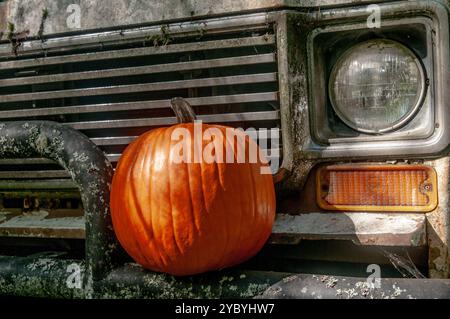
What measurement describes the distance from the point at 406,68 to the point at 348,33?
0.24 m

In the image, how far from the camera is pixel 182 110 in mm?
1709

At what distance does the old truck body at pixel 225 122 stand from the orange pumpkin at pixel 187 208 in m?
0.06

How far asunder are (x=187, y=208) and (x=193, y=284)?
0.23 m

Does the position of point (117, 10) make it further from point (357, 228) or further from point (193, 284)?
point (357, 228)

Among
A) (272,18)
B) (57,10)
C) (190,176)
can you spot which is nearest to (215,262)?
(190,176)

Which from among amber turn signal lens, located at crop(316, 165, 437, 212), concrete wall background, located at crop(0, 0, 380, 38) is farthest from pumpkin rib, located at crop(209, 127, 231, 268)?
concrete wall background, located at crop(0, 0, 380, 38)

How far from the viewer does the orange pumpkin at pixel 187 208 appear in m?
1.53

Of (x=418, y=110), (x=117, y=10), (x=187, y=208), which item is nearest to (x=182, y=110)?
(x=187, y=208)

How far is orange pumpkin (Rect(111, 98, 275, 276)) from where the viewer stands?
153 centimetres

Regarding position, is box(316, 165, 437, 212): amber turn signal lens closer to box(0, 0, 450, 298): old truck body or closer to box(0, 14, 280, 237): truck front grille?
box(0, 0, 450, 298): old truck body

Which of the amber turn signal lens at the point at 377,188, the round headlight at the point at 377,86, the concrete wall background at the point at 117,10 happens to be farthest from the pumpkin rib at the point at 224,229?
the concrete wall background at the point at 117,10

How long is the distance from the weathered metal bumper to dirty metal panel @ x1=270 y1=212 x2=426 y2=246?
0.25m
